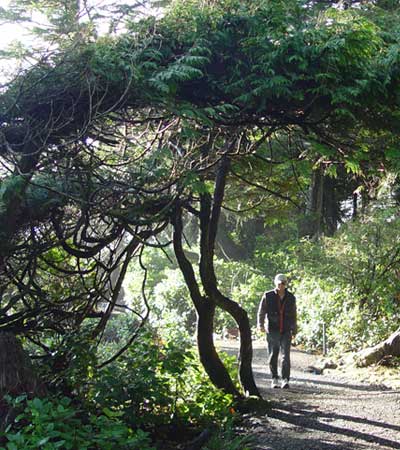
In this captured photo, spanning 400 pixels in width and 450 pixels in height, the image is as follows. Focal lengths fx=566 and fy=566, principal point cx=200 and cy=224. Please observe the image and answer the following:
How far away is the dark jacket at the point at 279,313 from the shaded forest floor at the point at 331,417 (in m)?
0.98

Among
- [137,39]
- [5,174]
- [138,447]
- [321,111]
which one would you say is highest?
[137,39]

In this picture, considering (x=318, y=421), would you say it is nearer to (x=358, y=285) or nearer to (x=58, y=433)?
(x=58, y=433)

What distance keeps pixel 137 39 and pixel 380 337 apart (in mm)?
9567

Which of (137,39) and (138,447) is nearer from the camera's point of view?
(138,447)

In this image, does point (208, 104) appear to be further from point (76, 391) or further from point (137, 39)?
point (76, 391)

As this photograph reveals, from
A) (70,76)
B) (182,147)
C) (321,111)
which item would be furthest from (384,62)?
(182,147)

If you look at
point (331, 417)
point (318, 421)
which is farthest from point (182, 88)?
point (331, 417)

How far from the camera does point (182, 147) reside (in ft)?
21.4

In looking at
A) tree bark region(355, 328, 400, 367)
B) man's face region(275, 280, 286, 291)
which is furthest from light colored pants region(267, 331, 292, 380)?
tree bark region(355, 328, 400, 367)

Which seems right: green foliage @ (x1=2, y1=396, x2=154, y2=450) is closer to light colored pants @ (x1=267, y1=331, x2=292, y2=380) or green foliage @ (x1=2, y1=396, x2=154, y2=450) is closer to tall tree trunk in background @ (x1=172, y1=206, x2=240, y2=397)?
tall tree trunk in background @ (x1=172, y1=206, x2=240, y2=397)

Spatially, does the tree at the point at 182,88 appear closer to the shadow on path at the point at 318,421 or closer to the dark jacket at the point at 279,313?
the shadow on path at the point at 318,421

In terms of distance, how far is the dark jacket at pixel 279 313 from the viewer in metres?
9.03

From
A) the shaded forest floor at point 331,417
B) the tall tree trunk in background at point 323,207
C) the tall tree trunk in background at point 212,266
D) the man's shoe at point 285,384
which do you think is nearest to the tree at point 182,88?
the tall tree trunk in background at point 212,266

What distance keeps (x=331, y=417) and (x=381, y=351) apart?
4743mm
